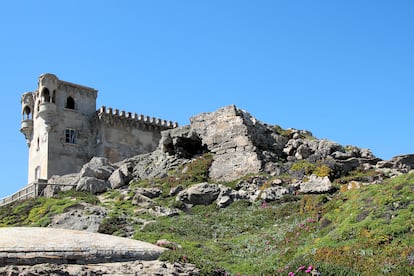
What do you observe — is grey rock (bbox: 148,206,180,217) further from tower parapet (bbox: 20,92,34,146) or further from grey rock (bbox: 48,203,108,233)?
tower parapet (bbox: 20,92,34,146)

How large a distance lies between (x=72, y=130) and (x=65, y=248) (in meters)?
35.1

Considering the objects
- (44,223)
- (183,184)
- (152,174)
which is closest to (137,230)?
(44,223)

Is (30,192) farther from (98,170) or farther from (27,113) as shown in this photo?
(27,113)

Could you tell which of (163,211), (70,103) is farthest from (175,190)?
(70,103)

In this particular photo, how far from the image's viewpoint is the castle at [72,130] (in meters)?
52.3

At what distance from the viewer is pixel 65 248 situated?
65.3 feet

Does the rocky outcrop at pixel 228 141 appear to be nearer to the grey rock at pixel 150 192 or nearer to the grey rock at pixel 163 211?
the grey rock at pixel 150 192

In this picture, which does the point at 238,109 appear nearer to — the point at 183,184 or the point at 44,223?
the point at 183,184

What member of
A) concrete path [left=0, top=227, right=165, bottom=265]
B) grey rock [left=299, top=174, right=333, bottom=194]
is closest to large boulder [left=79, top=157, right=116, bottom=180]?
grey rock [left=299, top=174, right=333, bottom=194]

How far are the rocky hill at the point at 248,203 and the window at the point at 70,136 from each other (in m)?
10.6

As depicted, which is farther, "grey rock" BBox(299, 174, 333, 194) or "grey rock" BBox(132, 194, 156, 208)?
"grey rock" BBox(132, 194, 156, 208)

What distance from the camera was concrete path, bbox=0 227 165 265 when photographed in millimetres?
18938

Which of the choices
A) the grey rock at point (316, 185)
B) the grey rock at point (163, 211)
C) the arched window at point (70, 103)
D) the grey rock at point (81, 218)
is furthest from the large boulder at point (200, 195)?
the arched window at point (70, 103)

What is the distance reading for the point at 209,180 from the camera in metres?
37.4
